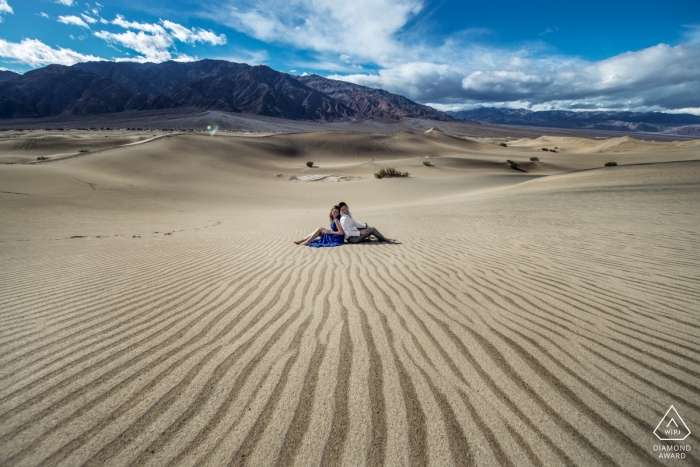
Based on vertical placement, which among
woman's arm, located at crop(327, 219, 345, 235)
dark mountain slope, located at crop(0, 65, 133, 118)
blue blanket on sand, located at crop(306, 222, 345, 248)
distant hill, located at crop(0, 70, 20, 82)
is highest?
distant hill, located at crop(0, 70, 20, 82)

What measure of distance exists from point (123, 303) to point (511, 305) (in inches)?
168

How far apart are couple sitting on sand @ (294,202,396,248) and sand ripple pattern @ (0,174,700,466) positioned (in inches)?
75.8

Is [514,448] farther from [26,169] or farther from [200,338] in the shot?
[26,169]

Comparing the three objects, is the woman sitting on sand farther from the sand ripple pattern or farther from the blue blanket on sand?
the sand ripple pattern

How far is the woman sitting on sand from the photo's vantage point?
273 inches

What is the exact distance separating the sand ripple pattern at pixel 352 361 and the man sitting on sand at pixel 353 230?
1912mm

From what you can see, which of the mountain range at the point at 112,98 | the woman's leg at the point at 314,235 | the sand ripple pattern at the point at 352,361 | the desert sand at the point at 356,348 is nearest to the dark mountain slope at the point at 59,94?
the mountain range at the point at 112,98

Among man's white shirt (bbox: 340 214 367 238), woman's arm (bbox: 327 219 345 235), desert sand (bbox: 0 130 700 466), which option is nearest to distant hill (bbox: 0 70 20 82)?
desert sand (bbox: 0 130 700 466)

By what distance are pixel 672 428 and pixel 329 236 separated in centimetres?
572

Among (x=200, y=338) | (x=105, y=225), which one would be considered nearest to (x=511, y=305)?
(x=200, y=338)

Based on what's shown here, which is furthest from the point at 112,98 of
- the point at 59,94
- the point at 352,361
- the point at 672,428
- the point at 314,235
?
the point at 672,428

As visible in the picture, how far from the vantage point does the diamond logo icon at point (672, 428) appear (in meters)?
1.84

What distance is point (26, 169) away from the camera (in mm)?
15070

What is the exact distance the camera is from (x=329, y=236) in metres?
7.02
